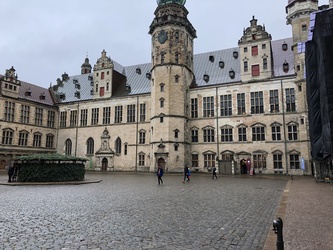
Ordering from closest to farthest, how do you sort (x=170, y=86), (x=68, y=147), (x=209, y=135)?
(x=209, y=135) < (x=170, y=86) < (x=68, y=147)

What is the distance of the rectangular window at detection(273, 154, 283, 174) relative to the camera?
→ 38.7m

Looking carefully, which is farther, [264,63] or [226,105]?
[226,105]

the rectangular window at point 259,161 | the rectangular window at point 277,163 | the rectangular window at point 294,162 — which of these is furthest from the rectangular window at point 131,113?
the rectangular window at point 294,162

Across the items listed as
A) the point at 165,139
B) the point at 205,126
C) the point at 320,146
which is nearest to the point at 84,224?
the point at 320,146

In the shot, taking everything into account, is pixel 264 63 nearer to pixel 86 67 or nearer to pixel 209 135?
pixel 209 135

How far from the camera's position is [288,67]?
41625mm

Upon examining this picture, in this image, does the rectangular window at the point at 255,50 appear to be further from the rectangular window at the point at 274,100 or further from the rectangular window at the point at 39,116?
the rectangular window at the point at 39,116

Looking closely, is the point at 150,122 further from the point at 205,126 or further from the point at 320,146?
the point at 320,146

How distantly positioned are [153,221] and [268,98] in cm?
3612

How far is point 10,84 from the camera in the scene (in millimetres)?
48844

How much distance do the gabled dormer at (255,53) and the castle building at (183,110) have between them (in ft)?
0.50

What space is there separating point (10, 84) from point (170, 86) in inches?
1131

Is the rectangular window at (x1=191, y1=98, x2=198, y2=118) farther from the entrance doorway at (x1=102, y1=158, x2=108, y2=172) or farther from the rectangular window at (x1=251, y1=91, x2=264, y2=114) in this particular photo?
the entrance doorway at (x1=102, y1=158, x2=108, y2=172)

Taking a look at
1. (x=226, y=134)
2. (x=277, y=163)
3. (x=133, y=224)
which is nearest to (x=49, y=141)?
(x=226, y=134)
